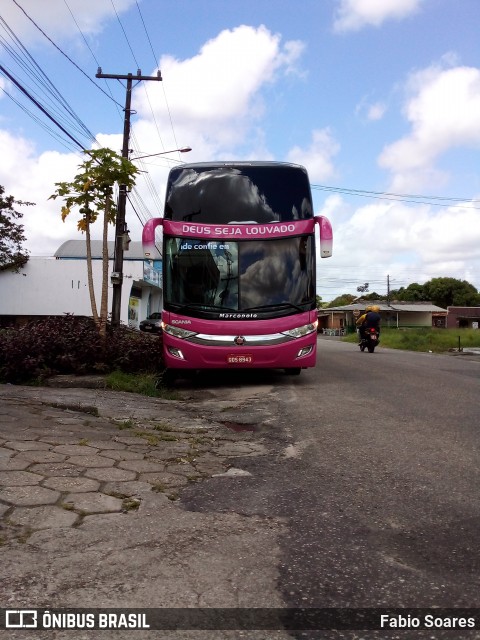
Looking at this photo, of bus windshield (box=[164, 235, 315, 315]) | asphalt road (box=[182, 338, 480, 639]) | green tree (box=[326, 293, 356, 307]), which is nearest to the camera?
asphalt road (box=[182, 338, 480, 639])

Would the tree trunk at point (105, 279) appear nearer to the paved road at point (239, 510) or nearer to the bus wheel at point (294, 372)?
the bus wheel at point (294, 372)

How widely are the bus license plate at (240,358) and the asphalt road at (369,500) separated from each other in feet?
6.13

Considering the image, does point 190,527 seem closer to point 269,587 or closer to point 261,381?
point 269,587

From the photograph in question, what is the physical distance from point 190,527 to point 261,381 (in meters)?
7.38

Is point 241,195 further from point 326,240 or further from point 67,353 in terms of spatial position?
point 67,353

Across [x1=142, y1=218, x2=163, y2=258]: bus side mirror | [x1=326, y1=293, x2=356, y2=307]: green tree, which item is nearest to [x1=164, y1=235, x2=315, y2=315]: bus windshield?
[x1=142, y1=218, x2=163, y2=258]: bus side mirror

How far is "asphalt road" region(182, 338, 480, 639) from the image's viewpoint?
2.63 meters

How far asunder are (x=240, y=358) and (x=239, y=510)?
5849 mm

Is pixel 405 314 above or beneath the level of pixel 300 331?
above

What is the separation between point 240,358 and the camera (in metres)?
9.45

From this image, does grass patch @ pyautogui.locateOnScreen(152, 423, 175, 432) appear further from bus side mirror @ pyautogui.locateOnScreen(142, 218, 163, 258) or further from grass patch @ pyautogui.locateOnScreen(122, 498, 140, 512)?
bus side mirror @ pyautogui.locateOnScreen(142, 218, 163, 258)

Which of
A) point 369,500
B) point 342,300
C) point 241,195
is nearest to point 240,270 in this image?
point 241,195

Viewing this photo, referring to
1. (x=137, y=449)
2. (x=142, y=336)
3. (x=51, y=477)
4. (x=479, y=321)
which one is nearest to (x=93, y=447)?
(x=137, y=449)

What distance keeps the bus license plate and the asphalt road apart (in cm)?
187
